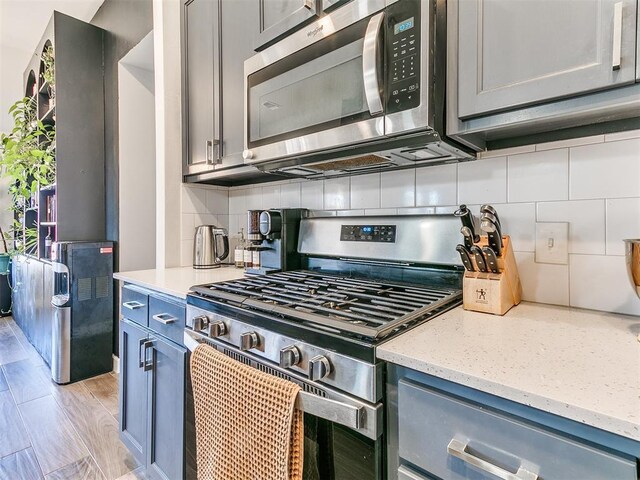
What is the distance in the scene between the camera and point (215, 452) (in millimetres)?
996

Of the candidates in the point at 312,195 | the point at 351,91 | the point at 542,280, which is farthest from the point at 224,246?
the point at 542,280

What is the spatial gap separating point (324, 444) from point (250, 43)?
1591mm

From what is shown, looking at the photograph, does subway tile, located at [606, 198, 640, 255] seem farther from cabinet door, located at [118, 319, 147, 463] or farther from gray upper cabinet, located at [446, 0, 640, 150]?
cabinet door, located at [118, 319, 147, 463]

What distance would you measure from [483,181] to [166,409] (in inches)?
57.0

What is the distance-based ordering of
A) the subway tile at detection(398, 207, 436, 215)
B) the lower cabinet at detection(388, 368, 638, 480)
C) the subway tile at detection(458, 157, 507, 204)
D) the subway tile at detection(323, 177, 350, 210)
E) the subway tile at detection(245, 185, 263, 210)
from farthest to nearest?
the subway tile at detection(245, 185, 263, 210) < the subway tile at detection(323, 177, 350, 210) < the subway tile at detection(398, 207, 436, 215) < the subway tile at detection(458, 157, 507, 204) < the lower cabinet at detection(388, 368, 638, 480)

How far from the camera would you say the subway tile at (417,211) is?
1.28 metres

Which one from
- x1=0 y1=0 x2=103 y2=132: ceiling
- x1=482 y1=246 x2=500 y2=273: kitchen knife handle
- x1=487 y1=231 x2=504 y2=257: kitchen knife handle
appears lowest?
x1=482 y1=246 x2=500 y2=273: kitchen knife handle

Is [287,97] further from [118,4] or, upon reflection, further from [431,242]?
[118,4]

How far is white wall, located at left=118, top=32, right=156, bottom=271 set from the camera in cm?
262

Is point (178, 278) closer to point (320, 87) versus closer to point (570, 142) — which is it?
point (320, 87)

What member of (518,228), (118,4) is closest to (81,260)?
(118,4)

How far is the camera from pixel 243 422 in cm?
92

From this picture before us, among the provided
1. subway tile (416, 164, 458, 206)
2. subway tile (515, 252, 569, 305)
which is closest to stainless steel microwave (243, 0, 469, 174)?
subway tile (416, 164, 458, 206)

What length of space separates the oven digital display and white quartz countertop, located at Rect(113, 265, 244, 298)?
55 cm
